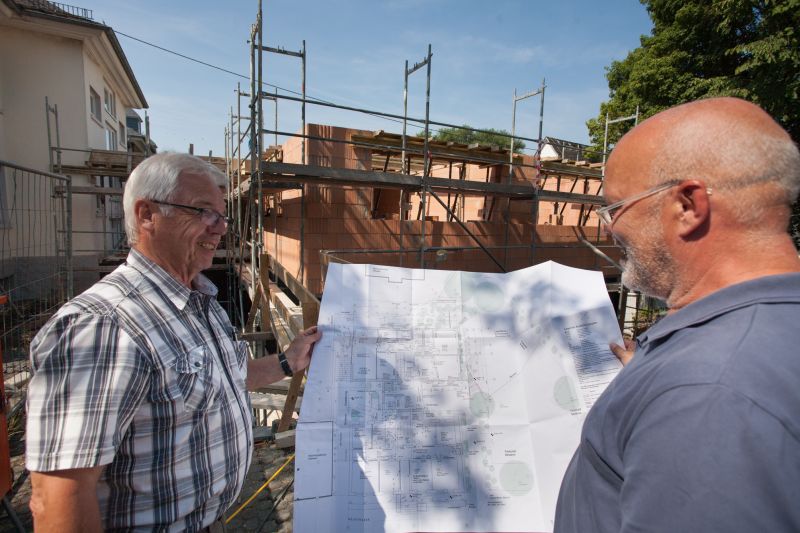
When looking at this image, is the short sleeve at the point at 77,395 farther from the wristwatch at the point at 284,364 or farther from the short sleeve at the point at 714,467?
the short sleeve at the point at 714,467

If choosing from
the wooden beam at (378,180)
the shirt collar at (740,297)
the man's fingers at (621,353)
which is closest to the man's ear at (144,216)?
the shirt collar at (740,297)

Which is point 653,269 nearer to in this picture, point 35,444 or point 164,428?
point 164,428

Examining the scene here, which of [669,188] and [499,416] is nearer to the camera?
[669,188]

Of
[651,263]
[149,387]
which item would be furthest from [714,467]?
[149,387]

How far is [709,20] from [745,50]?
256 centimetres

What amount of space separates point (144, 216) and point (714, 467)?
153 centimetres

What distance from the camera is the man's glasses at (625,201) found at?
0.83m

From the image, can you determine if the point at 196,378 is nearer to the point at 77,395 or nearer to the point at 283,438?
the point at 77,395

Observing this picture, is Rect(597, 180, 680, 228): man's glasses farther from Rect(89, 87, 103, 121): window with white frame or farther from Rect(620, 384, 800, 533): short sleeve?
Rect(89, 87, 103, 121): window with white frame

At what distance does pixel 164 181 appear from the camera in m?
1.31

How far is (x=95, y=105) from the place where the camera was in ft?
41.8

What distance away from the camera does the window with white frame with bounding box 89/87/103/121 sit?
12192 mm

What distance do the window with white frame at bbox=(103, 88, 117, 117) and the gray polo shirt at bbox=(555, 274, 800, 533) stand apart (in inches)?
701

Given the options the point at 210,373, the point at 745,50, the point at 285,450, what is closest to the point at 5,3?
the point at 285,450
